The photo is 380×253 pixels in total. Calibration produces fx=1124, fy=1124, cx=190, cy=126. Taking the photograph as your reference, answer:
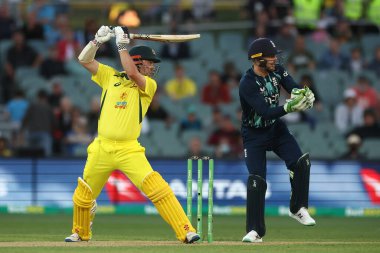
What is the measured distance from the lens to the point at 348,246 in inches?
440

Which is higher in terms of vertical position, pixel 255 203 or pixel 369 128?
pixel 255 203

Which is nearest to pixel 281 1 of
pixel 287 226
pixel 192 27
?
pixel 192 27

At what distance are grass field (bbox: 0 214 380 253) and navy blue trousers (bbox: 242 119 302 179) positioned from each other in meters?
0.81

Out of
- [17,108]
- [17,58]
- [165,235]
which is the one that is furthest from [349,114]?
Answer: [165,235]

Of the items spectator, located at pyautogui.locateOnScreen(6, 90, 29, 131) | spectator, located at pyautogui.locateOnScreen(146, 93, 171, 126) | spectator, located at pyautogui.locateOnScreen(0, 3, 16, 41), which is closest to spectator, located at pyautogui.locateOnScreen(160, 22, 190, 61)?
spectator, located at pyautogui.locateOnScreen(146, 93, 171, 126)

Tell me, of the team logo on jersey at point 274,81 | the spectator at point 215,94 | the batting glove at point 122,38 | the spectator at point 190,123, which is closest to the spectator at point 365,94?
the spectator at point 215,94

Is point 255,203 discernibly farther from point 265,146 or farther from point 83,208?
point 83,208

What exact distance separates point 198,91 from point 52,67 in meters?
2.77

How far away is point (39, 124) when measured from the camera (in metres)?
19.0

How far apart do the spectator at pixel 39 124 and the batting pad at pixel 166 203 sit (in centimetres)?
810

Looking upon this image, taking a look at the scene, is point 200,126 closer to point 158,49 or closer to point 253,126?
point 158,49

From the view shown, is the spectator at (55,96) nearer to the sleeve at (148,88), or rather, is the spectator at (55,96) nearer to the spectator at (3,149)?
the spectator at (3,149)

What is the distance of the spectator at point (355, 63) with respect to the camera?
2150cm

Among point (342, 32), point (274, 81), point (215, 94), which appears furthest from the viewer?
point (342, 32)
